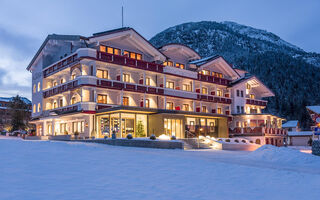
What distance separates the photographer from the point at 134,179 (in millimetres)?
12398

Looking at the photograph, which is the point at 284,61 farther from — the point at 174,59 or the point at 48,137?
the point at 48,137

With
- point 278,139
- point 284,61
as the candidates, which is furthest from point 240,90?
point 284,61

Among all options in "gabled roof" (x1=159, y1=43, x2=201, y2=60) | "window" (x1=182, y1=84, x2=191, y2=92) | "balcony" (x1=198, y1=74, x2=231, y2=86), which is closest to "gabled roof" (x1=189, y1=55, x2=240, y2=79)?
"gabled roof" (x1=159, y1=43, x2=201, y2=60)

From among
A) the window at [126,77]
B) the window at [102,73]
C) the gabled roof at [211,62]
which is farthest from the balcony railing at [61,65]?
the gabled roof at [211,62]

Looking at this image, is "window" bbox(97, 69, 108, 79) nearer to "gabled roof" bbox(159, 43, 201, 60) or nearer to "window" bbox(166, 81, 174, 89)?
"gabled roof" bbox(159, 43, 201, 60)

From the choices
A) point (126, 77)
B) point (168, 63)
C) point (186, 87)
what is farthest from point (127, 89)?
point (186, 87)

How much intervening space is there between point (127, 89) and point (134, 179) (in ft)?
98.9

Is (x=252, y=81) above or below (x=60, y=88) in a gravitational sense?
above

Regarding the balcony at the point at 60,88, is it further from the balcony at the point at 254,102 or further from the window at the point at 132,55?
the balcony at the point at 254,102

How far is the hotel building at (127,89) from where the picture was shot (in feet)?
129

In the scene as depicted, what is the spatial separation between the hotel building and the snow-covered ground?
1945 centimetres

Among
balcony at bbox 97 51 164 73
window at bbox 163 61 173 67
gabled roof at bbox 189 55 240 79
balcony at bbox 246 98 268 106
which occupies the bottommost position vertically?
balcony at bbox 246 98 268 106

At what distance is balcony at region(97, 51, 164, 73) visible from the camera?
40.2 m

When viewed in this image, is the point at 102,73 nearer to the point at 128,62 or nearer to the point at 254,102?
the point at 128,62
